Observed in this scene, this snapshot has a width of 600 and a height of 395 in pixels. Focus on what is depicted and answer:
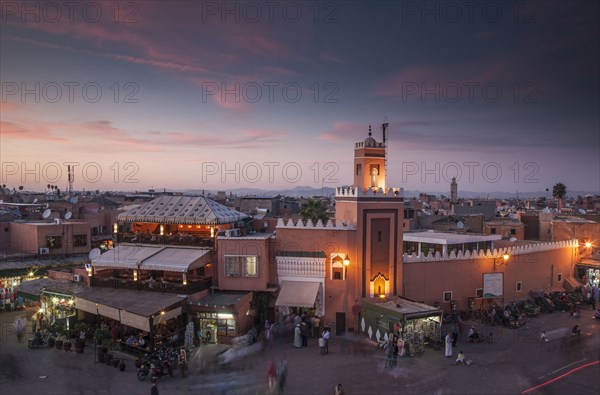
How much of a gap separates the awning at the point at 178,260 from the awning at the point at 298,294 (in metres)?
4.41

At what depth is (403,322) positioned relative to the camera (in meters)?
19.7

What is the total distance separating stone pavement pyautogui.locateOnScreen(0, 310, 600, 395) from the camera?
52.3 feet

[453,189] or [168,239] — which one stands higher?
[453,189]

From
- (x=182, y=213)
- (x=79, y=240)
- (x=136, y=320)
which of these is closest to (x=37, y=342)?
(x=136, y=320)

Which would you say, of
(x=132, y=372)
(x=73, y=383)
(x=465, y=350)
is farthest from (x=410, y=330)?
(x=73, y=383)

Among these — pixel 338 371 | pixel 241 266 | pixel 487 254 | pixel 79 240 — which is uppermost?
pixel 79 240

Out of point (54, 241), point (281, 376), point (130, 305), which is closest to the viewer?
point (281, 376)

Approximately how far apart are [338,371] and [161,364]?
671 centimetres

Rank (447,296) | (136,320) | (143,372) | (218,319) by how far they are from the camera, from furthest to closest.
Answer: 1. (447,296)
2. (218,319)
3. (136,320)
4. (143,372)

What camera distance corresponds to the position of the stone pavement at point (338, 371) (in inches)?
627

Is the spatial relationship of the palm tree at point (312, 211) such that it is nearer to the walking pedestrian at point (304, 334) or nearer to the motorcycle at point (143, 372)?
the walking pedestrian at point (304, 334)

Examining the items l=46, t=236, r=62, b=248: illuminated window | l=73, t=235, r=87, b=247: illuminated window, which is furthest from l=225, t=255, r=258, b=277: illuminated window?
l=73, t=235, r=87, b=247: illuminated window

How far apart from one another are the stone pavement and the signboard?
201 inches

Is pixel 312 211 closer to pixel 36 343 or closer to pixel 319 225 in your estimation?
pixel 319 225
